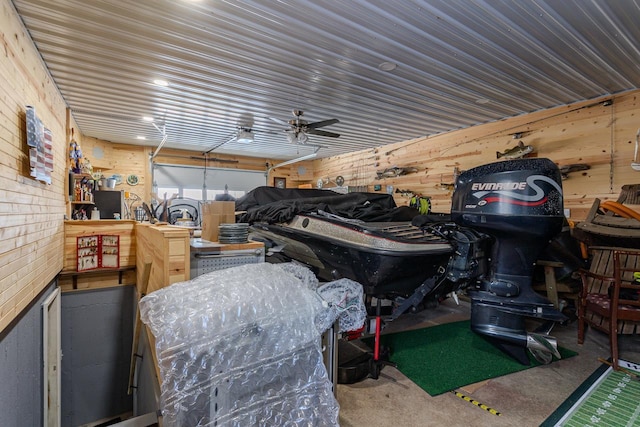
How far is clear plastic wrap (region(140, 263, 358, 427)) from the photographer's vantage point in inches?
53.7

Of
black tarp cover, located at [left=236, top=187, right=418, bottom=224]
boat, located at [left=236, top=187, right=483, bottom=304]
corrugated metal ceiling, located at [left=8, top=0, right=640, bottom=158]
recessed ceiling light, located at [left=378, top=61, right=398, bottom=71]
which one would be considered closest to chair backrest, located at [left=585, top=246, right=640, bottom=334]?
boat, located at [left=236, top=187, right=483, bottom=304]

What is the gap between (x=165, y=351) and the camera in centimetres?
135

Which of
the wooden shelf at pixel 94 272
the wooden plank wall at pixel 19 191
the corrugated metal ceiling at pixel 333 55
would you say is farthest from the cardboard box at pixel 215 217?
the wooden shelf at pixel 94 272

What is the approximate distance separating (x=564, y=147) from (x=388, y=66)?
9.21 feet

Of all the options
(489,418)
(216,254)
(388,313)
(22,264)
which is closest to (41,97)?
(22,264)

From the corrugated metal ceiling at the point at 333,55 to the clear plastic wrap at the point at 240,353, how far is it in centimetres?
201

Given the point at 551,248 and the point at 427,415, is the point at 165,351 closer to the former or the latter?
the point at 427,415

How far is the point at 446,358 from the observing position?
111 inches

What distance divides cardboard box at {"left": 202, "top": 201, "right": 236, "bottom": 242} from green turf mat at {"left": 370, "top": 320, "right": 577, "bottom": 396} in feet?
6.32

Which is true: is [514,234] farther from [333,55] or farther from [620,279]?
[333,55]

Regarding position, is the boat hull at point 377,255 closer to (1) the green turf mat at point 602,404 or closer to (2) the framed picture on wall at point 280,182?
(1) the green turf mat at point 602,404

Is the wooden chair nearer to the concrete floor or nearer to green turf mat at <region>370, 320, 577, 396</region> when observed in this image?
the concrete floor

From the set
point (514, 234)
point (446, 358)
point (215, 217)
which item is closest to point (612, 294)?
point (514, 234)

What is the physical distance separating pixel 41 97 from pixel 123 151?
16.4ft
